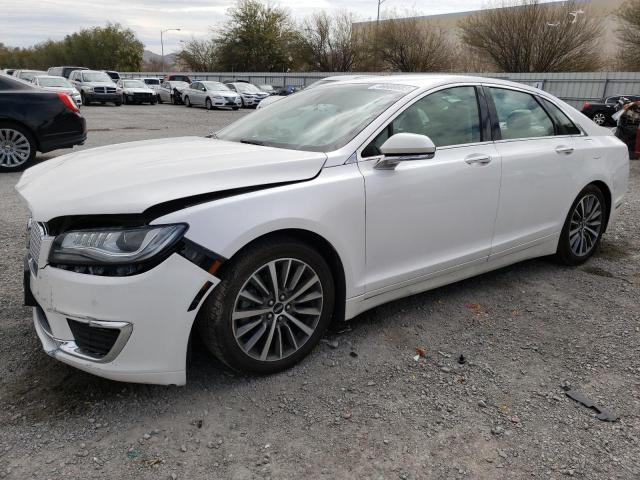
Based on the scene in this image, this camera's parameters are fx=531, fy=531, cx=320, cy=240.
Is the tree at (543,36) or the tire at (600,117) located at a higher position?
the tree at (543,36)

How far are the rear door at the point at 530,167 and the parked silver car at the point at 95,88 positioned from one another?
27.8 meters

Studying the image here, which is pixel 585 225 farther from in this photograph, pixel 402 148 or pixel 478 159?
pixel 402 148

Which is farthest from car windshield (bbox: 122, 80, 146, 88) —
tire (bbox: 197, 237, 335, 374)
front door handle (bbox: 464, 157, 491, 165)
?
tire (bbox: 197, 237, 335, 374)

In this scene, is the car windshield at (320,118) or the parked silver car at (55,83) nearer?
the car windshield at (320,118)

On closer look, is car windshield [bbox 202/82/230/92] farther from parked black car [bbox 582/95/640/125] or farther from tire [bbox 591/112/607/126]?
tire [bbox 591/112/607/126]

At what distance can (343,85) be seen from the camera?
3805 mm

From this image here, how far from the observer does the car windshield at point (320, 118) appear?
10.3 feet

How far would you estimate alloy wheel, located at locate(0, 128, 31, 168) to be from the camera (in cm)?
836

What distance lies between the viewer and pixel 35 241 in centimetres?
256

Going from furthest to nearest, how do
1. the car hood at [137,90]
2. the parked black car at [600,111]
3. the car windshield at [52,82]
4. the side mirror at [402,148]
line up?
the car hood at [137,90] < the parked black car at [600,111] < the car windshield at [52,82] < the side mirror at [402,148]

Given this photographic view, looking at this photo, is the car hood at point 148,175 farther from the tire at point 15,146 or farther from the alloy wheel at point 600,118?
the alloy wheel at point 600,118

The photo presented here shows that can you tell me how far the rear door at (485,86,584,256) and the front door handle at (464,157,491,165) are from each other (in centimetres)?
17

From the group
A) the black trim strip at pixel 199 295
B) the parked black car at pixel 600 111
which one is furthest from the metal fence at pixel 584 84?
the black trim strip at pixel 199 295

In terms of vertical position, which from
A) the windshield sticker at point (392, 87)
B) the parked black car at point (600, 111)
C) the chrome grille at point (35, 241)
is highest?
the windshield sticker at point (392, 87)
